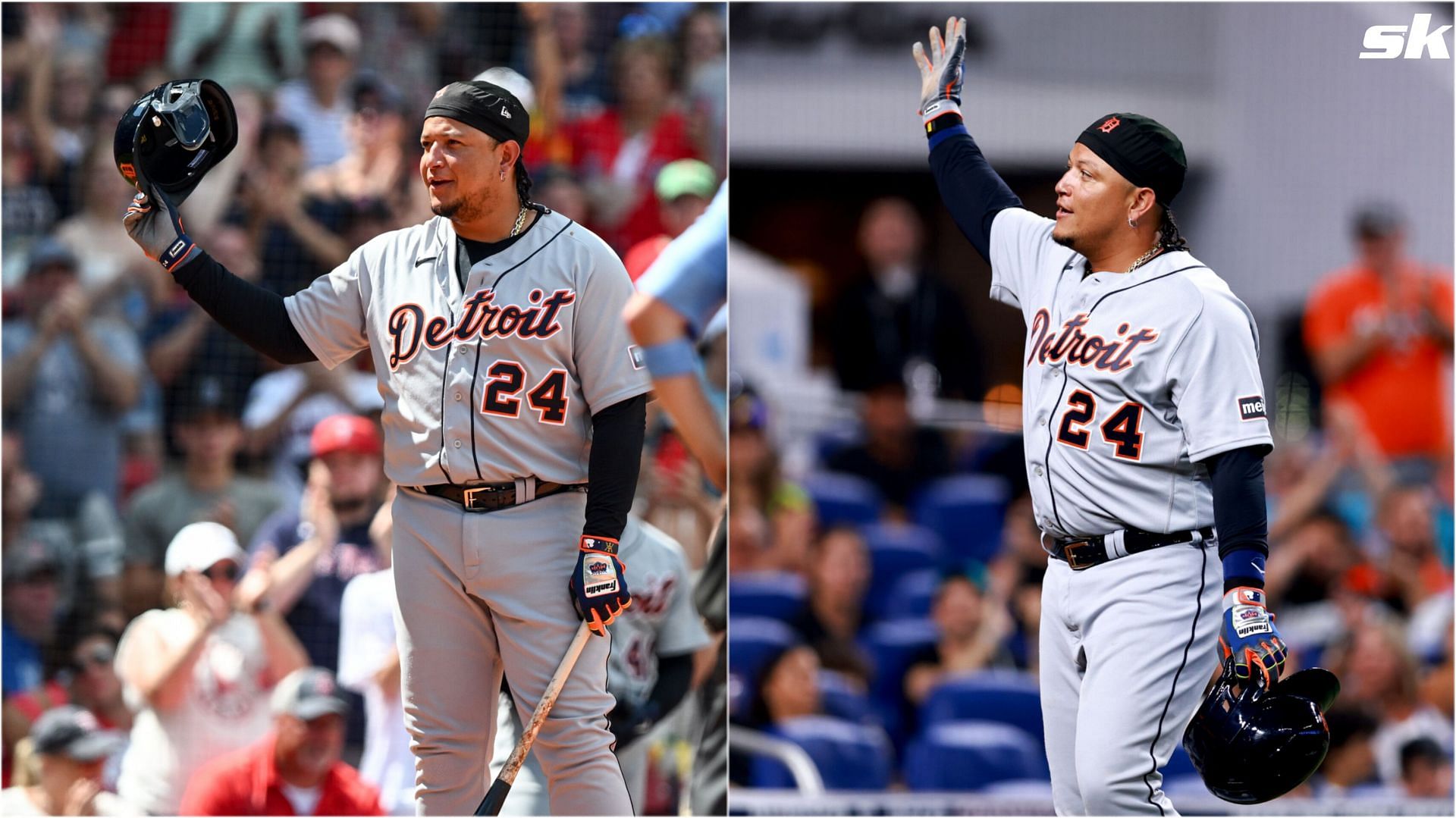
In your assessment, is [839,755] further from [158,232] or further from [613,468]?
[158,232]

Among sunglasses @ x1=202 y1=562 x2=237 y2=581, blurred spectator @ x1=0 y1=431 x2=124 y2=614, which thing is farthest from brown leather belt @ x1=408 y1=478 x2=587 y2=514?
blurred spectator @ x1=0 y1=431 x2=124 y2=614

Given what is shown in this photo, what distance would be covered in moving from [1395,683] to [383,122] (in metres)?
4.77

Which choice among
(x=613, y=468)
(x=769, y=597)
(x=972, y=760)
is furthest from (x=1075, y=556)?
(x=769, y=597)

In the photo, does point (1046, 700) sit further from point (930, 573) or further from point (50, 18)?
point (50, 18)

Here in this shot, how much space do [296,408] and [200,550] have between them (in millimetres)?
965

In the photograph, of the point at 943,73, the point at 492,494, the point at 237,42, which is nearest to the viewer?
the point at 492,494

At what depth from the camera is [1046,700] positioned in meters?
3.07

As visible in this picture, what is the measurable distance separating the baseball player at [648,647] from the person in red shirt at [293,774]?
1242 millimetres

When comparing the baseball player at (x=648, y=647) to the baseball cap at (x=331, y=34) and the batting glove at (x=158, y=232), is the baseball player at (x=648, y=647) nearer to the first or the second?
the batting glove at (x=158, y=232)

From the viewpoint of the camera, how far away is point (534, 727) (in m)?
3.13

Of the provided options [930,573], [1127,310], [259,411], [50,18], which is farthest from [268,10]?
[1127,310]

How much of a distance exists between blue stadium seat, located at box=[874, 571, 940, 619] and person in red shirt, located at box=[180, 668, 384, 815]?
2866 millimetres

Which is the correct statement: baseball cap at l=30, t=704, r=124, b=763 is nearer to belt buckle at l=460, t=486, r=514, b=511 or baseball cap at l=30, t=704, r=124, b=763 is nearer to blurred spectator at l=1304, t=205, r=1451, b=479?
belt buckle at l=460, t=486, r=514, b=511

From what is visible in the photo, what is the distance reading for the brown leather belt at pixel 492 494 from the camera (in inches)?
125
